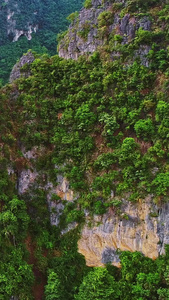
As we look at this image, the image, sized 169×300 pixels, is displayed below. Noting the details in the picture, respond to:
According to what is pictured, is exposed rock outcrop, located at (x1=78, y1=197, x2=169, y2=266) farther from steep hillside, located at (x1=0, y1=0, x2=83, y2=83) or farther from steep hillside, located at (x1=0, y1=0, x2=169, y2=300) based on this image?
steep hillside, located at (x1=0, y1=0, x2=83, y2=83)

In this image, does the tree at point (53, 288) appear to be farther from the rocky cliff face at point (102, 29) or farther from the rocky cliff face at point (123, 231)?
the rocky cliff face at point (102, 29)

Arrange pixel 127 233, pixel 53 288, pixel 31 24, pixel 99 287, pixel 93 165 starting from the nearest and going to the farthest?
1. pixel 99 287
2. pixel 53 288
3. pixel 127 233
4. pixel 93 165
5. pixel 31 24

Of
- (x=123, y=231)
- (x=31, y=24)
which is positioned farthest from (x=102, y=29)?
(x=31, y=24)

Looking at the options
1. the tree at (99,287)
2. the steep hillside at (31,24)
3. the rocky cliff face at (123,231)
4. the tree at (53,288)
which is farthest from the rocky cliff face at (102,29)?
the steep hillside at (31,24)

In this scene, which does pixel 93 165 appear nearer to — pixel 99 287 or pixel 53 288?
pixel 99 287

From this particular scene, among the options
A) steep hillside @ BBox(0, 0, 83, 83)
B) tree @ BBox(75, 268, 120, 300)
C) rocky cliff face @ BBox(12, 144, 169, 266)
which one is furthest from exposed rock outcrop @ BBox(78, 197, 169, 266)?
steep hillside @ BBox(0, 0, 83, 83)

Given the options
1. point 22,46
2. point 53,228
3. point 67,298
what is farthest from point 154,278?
point 22,46
